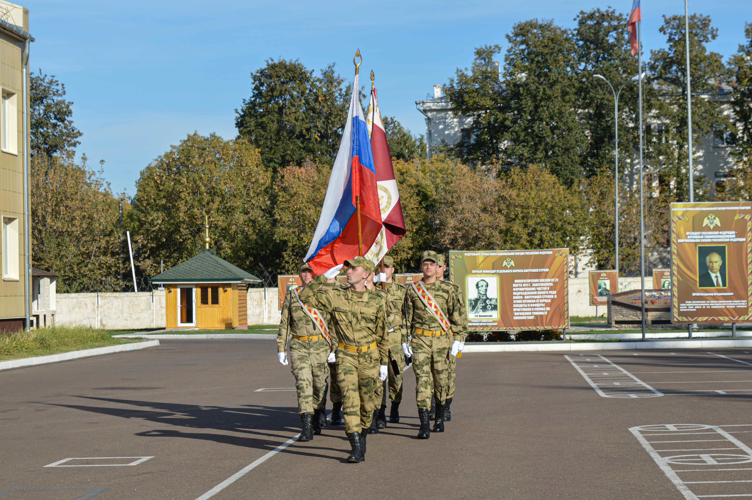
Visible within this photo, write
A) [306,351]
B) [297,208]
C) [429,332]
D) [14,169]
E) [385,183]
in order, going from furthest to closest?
[297,208] → [14,169] → [385,183] → [429,332] → [306,351]

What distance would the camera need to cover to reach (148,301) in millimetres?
47938

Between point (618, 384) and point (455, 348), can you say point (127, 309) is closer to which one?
point (618, 384)

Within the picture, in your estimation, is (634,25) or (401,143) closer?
(634,25)

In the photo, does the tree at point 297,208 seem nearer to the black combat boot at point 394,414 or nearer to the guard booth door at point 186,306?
the guard booth door at point 186,306

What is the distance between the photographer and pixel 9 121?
28328 mm

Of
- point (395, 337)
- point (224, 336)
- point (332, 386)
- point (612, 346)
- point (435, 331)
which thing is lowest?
point (224, 336)

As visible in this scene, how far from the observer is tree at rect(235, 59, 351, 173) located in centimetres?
6175

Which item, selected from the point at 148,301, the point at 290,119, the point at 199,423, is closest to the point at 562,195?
the point at 290,119

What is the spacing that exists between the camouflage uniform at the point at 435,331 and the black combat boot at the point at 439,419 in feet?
0.25

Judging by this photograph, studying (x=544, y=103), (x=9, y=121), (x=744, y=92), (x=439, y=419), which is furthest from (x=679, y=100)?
(x=439, y=419)

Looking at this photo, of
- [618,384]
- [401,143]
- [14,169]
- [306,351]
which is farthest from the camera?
[401,143]

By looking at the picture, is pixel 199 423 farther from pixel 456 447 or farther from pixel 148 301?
pixel 148 301

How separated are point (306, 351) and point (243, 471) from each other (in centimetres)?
230

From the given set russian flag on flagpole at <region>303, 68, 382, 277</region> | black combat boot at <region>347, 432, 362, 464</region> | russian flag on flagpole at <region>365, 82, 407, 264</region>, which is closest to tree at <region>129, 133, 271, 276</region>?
russian flag on flagpole at <region>365, 82, 407, 264</region>
